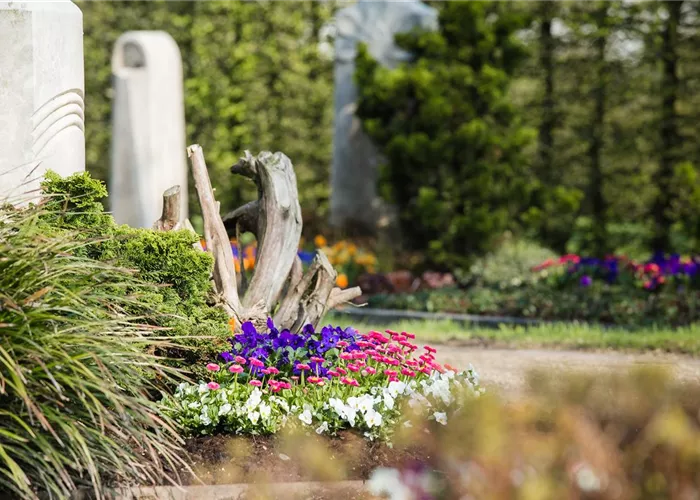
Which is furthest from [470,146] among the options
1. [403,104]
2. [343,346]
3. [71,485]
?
[71,485]

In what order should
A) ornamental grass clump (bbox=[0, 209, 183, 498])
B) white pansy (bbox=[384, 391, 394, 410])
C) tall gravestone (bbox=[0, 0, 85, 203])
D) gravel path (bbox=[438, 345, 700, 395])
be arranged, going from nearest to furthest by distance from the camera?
ornamental grass clump (bbox=[0, 209, 183, 498])
white pansy (bbox=[384, 391, 394, 410])
tall gravestone (bbox=[0, 0, 85, 203])
gravel path (bbox=[438, 345, 700, 395])

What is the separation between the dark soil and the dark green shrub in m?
7.91

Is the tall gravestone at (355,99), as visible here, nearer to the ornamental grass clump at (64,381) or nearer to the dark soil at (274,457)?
the dark soil at (274,457)

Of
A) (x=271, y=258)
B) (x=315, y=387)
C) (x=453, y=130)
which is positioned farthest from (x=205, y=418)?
(x=453, y=130)

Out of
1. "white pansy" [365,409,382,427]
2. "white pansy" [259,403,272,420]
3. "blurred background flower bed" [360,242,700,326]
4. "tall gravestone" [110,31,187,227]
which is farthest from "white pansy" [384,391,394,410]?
"tall gravestone" [110,31,187,227]

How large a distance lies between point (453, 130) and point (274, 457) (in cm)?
923

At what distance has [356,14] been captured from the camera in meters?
12.9

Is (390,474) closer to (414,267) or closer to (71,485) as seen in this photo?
(71,485)

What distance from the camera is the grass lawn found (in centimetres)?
736

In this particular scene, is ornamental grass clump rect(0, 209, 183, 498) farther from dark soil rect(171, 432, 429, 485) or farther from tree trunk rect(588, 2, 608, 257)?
tree trunk rect(588, 2, 608, 257)

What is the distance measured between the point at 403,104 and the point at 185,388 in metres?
8.88

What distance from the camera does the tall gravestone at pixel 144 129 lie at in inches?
415

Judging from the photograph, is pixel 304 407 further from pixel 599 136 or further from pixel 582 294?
pixel 599 136

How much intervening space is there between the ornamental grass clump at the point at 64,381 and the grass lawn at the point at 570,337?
4258mm
